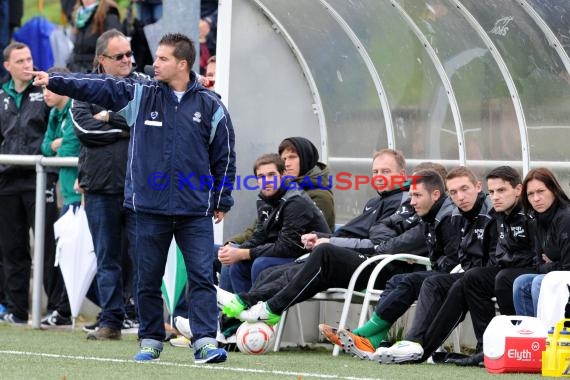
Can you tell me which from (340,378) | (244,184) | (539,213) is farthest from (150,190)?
(244,184)

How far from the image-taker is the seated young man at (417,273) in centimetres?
928

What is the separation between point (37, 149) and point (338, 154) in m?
2.65

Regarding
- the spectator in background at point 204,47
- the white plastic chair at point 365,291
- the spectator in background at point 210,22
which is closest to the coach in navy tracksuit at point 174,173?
the white plastic chair at point 365,291

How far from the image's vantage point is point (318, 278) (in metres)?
9.72

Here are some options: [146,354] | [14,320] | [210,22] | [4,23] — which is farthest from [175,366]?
[4,23]

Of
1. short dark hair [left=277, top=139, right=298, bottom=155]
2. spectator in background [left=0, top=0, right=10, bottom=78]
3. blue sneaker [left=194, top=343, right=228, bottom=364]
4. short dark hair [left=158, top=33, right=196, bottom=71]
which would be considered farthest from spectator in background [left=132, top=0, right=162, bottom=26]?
blue sneaker [left=194, top=343, right=228, bottom=364]

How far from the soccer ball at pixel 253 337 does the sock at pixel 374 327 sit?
2.20ft

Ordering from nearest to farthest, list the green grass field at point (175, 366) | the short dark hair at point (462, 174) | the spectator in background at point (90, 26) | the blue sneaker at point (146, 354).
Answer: the green grass field at point (175, 366) < the blue sneaker at point (146, 354) < the short dark hair at point (462, 174) < the spectator in background at point (90, 26)

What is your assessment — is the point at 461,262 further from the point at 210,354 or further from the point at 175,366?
the point at 175,366

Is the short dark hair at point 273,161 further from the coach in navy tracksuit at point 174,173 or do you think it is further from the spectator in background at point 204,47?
the spectator in background at point 204,47

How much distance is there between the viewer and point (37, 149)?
1230 centimetres

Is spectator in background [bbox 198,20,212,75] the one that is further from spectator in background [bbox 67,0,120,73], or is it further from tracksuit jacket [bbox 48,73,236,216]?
tracksuit jacket [bbox 48,73,236,216]

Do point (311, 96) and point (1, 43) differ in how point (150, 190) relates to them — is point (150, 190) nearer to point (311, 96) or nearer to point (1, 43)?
point (311, 96)

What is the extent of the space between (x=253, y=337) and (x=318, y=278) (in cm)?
61
